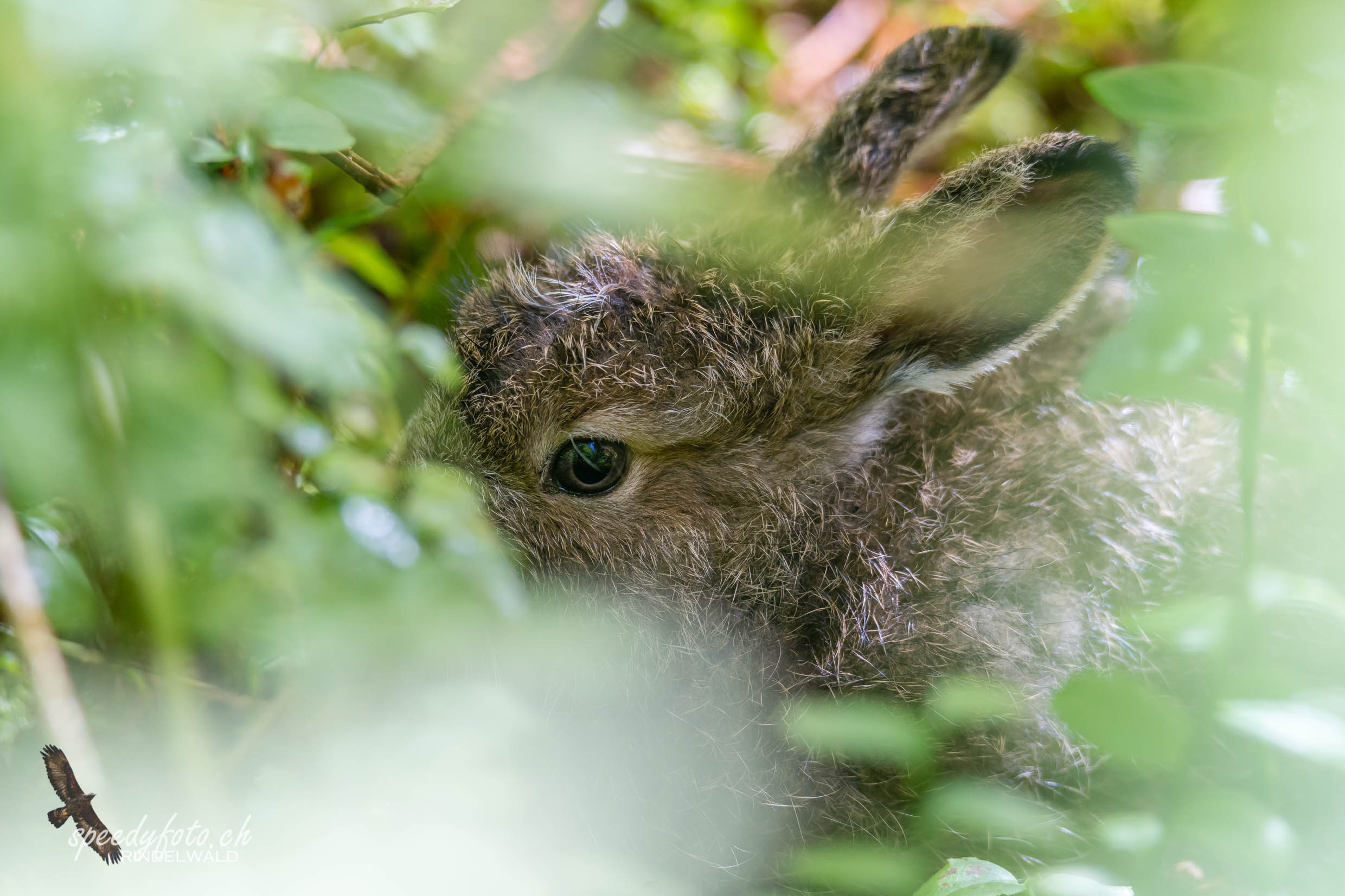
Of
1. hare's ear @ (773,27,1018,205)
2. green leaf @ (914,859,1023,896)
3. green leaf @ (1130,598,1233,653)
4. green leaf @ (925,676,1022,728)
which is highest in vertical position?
hare's ear @ (773,27,1018,205)

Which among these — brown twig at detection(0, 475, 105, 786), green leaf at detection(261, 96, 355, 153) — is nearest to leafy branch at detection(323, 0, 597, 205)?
green leaf at detection(261, 96, 355, 153)

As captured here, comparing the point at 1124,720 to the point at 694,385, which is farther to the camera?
the point at 694,385

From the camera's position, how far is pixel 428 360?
1.97 meters

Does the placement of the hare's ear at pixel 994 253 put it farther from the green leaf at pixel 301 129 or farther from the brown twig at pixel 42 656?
the brown twig at pixel 42 656

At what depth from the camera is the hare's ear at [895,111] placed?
7.69ft

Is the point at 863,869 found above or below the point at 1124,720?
below

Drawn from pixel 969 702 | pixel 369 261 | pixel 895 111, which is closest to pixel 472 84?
pixel 369 261

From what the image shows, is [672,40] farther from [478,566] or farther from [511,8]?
[478,566]

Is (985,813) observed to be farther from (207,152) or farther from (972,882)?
(207,152)

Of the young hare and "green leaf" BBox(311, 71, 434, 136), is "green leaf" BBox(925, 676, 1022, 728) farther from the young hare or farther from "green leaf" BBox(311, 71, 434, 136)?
"green leaf" BBox(311, 71, 434, 136)

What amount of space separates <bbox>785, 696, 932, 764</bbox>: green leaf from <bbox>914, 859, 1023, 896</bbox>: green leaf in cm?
31

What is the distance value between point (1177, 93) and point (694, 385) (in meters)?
1.25

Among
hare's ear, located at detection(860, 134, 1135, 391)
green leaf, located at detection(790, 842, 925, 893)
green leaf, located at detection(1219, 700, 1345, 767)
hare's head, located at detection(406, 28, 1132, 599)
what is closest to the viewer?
green leaf, located at detection(1219, 700, 1345, 767)

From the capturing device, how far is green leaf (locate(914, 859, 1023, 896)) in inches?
43.7
